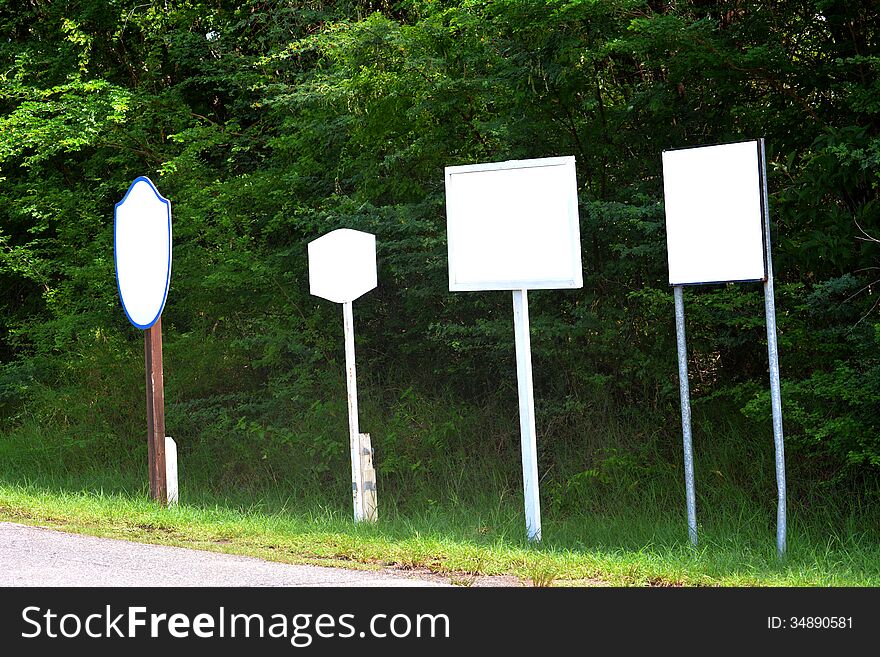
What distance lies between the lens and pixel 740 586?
18.5 ft

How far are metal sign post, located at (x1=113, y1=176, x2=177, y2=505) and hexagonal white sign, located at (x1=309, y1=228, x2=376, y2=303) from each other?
5.64 feet

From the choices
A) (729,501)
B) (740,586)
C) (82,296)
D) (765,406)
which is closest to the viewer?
(740,586)

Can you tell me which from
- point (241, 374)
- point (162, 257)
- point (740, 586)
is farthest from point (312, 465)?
point (740, 586)

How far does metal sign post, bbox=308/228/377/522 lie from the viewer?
8531 mm

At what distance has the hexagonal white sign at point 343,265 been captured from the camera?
28.5 feet

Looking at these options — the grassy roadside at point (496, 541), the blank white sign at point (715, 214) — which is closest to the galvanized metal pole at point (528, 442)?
the grassy roadside at point (496, 541)

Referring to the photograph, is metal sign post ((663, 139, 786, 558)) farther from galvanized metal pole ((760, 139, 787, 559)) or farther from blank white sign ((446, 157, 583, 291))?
blank white sign ((446, 157, 583, 291))

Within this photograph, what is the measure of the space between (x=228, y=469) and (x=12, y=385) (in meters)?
6.54

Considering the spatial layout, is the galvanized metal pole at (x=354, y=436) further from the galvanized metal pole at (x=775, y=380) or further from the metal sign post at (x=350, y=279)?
the galvanized metal pole at (x=775, y=380)

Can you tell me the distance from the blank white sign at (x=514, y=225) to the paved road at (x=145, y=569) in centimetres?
252

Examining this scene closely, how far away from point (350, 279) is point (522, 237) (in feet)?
6.03

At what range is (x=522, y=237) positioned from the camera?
296 inches

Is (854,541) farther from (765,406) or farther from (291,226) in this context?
(291,226)

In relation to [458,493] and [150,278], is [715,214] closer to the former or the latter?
[458,493]
